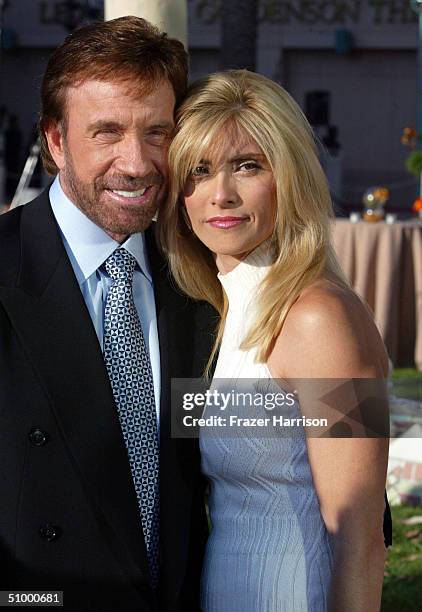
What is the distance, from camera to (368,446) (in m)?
2.09

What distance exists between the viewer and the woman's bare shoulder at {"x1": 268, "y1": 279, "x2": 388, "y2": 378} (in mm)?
2053

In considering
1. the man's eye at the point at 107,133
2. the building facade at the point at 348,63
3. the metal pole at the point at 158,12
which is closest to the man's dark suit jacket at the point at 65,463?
the man's eye at the point at 107,133

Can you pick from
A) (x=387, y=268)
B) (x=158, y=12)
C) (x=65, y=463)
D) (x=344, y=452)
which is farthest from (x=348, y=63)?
(x=65, y=463)

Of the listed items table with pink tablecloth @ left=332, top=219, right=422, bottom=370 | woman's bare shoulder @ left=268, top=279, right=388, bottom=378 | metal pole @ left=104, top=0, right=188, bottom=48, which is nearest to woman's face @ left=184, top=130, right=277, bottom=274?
woman's bare shoulder @ left=268, top=279, right=388, bottom=378

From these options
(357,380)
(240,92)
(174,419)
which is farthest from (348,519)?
(240,92)

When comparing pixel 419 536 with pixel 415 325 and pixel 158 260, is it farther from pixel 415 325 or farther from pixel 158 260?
pixel 415 325

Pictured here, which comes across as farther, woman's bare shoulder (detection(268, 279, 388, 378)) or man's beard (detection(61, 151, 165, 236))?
man's beard (detection(61, 151, 165, 236))

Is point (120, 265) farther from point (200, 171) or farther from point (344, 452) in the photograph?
point (344, 452)

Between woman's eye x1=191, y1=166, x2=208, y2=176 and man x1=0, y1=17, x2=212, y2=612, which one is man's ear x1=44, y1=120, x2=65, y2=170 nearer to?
man x1=0, y1=17, x2=212, y2=612

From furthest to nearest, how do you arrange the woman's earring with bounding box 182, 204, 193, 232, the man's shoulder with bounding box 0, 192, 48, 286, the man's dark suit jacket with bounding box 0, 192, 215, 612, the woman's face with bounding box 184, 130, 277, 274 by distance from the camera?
the woman's earring with bounding box 182, 204, 193, 232 < the woman's face with bounding box 184, 130, 277, 274 < the man's shoulder with bounding box 0, 192, 48, 286 < the man's dark suit jacket with bounding box 0, 192, 215, 612

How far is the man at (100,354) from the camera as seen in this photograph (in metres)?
2.01

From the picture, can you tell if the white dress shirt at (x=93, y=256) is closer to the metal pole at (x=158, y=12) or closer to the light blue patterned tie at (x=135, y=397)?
the light blue patterned tie at (x=135, y=397)

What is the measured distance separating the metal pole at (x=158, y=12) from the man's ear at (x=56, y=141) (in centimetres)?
104

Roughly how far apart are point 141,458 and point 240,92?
824 millimetres
